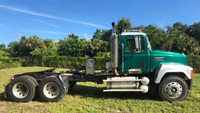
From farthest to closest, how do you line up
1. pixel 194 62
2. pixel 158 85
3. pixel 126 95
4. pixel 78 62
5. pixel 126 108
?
pixel 78 62 → pixel 194 62 → pixel 126 95 → pixel 158 85 → pixel 126 108

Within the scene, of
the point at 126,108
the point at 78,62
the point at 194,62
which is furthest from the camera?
the point at 78,62

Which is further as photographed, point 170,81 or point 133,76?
point 133,76

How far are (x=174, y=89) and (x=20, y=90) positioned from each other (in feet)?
18.9

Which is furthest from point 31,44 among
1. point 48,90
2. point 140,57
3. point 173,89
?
point 173,89

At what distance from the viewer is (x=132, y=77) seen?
486 cm

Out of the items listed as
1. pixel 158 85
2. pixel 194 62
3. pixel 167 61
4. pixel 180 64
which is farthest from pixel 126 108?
pixel 194 62

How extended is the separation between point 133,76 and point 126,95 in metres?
1.02

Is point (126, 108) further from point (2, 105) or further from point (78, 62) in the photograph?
point (78, 62)

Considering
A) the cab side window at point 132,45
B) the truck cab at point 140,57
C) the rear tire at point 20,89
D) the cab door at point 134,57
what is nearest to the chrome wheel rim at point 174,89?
the truck cab at point 140,57

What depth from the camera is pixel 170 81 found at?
15.7 feet

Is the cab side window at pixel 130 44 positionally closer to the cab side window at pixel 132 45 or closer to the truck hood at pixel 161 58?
the cab side window at pixel 132 45

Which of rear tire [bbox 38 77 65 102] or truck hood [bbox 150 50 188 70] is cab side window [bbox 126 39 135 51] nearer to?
truck hood [bbox 150 50 188 70]

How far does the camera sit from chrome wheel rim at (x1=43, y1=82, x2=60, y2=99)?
488 cm

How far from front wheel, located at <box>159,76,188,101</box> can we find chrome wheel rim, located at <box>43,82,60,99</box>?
3.86 meters
